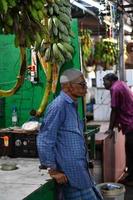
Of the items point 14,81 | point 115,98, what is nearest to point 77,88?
point 14,81

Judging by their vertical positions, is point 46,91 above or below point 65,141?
above

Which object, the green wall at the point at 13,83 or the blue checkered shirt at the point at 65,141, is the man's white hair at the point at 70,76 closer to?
the blue checkered shirt at the point at 65,141

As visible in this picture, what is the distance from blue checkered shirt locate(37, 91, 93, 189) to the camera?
3357 millimetres

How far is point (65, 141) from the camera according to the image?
3.42 metres

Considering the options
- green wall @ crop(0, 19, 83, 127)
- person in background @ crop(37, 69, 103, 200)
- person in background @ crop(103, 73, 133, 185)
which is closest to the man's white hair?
person in background @ crop(37, 69, 103, 200)

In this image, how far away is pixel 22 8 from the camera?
7.45ft

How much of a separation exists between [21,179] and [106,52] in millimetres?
4681

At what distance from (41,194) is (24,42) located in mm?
1367

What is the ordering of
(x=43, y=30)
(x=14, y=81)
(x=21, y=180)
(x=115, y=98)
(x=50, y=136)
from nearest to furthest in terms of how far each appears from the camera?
1. (x=43, y=30)
2. (x=50, y=136)
3. (x=21, y=180)
4. (x=14, y=81)
5. (x=115, y=98)

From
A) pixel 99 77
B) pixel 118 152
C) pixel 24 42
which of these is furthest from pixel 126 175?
pixel 24 42

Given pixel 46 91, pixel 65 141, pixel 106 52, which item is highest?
pixel 106 52

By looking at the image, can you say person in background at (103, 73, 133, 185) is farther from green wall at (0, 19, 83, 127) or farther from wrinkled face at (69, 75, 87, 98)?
wrinkled face at (69, 75, 87, 98)

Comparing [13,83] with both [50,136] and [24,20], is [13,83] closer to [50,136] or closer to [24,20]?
[50,136]

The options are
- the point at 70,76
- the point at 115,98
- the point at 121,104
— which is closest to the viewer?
the point at 70,76
